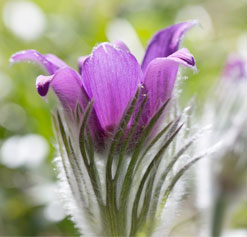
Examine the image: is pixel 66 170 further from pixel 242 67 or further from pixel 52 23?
pixel 52 23

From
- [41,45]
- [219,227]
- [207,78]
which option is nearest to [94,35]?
[41,45]

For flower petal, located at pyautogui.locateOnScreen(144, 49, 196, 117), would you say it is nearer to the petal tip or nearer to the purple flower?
the purple flower

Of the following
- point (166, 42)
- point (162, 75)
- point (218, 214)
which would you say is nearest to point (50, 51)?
point (218, 214)

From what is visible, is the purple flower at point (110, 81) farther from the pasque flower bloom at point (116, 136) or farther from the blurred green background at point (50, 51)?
the blurred green background at point (50, 51)

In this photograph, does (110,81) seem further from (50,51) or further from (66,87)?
(50,51)

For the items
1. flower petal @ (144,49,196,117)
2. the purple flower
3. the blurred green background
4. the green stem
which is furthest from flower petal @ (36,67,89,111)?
the green stem

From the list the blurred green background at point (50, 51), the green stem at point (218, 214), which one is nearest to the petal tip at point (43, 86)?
the blurred green background at point (50, 51)
